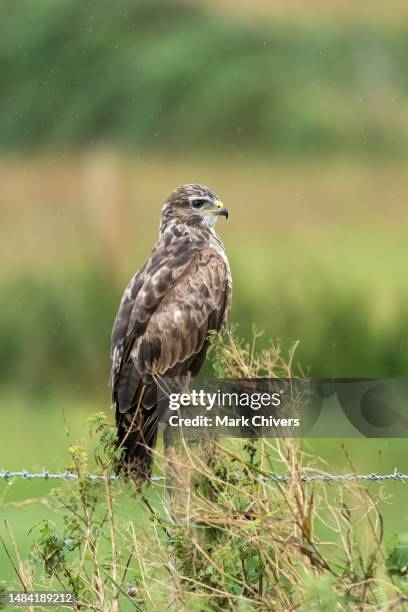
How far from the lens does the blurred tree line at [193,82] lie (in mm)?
39094

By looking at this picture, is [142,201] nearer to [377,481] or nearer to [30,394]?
[30,394]

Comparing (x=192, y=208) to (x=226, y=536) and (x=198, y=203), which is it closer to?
(x=198, y=203)

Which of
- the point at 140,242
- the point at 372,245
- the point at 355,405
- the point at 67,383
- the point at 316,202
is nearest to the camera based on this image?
the point at 355,405

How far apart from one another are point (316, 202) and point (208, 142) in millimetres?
2951

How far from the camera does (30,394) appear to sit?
24094mm

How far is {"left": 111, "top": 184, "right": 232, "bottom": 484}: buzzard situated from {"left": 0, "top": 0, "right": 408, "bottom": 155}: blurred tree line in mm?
29281

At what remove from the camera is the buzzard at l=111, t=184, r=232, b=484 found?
8602mm

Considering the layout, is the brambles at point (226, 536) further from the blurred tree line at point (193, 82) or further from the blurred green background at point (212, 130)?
the blurred tree line at point (193, 82)

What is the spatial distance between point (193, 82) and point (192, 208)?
104ft

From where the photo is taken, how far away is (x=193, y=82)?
40938 mm

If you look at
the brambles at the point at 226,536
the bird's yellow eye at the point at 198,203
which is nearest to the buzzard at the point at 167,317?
the bird's yellow eye at the point at 198,203

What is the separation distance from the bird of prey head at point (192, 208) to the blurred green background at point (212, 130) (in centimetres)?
1679

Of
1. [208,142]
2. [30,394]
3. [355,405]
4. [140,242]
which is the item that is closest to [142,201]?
[208,142]

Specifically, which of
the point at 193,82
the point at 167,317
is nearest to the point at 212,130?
the point at 193,82
